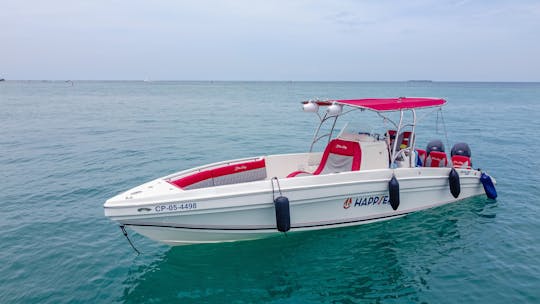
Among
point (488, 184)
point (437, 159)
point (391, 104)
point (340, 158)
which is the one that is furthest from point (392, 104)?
point (488, 184)

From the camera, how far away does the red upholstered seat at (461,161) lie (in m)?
9.37

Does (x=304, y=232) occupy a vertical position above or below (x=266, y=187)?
below

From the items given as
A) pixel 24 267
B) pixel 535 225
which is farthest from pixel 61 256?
pixel 535 225

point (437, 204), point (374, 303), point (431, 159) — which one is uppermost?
point (431, 159)

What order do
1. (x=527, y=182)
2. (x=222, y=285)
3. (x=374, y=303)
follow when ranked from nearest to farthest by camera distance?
(x=374, y=303) < (x=222, y=285) < (x=527, y=182)

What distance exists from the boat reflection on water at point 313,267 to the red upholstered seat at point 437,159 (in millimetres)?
1718

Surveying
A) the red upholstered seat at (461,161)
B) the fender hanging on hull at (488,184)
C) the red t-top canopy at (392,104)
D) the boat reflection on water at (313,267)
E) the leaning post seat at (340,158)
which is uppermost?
the red t-top canopy at (392,104)

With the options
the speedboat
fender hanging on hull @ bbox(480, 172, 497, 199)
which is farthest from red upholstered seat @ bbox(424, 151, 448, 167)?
fender hanging on hull @ bbox(480, 172, 497, 199)

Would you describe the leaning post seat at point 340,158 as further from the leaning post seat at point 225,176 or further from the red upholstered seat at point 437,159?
the red upholstered seat at point 437,159

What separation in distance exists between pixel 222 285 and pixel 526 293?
5000mm

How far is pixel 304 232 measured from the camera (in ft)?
24.3

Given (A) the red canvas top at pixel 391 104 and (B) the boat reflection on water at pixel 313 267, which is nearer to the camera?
(B) the boat reflection on water at pixel 313 267

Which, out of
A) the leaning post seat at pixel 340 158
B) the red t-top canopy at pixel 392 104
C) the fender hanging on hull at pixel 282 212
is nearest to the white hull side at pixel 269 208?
the fender hanging on hull at pixel 282 212

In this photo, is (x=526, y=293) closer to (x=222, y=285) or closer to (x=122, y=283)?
(x=222, y=285)
